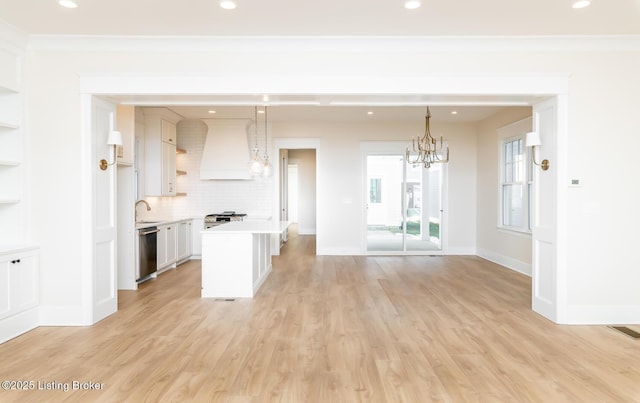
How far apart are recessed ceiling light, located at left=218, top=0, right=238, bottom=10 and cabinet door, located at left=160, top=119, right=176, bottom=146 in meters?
3.88

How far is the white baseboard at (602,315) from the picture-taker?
12.5 feet

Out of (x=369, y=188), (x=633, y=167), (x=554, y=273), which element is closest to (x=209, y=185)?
(x=369, y=188)

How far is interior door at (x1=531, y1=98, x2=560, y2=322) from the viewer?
3.86 meters

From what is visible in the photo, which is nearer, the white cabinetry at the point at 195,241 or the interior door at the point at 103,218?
the interior door at the point at 103,218

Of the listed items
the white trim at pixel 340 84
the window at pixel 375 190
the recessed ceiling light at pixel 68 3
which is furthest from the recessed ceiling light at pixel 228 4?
the window at pixel 375 190

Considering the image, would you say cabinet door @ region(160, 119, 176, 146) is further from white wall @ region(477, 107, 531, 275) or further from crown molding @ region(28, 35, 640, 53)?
white wall @ region(477, 107, 531, 275)

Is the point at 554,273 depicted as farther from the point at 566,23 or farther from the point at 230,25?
the point at 230,25

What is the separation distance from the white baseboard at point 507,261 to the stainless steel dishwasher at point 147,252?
5.81 m

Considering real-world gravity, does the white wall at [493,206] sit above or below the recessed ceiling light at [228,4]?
below

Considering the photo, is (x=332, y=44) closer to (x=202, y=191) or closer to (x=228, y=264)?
(x=228, y=264)

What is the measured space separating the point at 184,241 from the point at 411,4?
5.77 m

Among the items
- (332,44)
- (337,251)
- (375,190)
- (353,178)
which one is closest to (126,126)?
(332,44)

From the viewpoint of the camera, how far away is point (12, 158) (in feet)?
12.0

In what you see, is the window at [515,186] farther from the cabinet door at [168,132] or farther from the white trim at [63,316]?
the white trim at [63,316]
